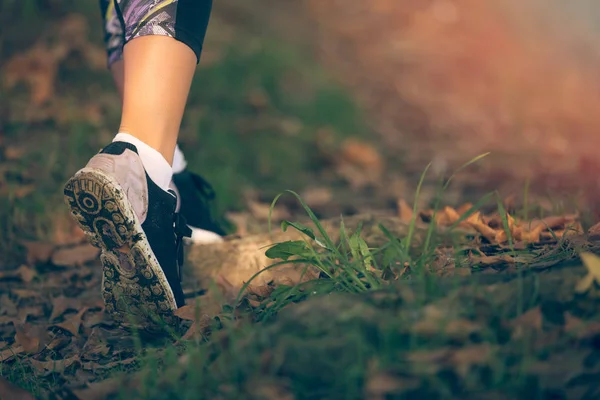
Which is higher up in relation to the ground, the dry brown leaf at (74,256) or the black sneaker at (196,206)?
the black sneaker at (196,206)

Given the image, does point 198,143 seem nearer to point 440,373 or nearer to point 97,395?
point 97,395

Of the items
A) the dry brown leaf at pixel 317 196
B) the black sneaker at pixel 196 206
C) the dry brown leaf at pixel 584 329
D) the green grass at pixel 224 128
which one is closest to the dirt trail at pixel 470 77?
the green grass at pixel 224 128

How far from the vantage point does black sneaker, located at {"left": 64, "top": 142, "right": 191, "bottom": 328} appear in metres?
1.73

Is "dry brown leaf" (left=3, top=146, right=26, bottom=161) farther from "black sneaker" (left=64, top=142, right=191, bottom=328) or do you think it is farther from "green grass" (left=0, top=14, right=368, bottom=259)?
"black sneaker" (left=64, top=142, right=191, bottom=328)

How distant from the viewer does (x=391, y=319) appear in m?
1.23

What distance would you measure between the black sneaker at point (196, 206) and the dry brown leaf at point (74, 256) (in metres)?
0.43

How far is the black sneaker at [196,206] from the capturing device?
2.55 m

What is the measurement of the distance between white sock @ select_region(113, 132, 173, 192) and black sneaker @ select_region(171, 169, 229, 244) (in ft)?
1.92

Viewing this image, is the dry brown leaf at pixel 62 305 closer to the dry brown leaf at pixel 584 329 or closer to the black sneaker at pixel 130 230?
the black sneaker at pixel 130 230

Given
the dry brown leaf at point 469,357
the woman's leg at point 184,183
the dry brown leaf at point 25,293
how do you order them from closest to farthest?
the dry brown leaf at point 469,357, the dry brown leaf at point 25,293, the woman's leg at point 184,183

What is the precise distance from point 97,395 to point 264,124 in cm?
313

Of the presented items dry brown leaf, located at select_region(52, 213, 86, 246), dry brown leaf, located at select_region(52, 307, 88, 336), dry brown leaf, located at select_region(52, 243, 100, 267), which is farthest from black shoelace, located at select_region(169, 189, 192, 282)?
dry brown leaf, located at select_region(52, 213, 86, 246)

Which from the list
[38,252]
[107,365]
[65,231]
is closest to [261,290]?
[107,365]

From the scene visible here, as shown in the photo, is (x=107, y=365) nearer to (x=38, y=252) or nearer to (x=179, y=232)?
(x=179, y=232)
